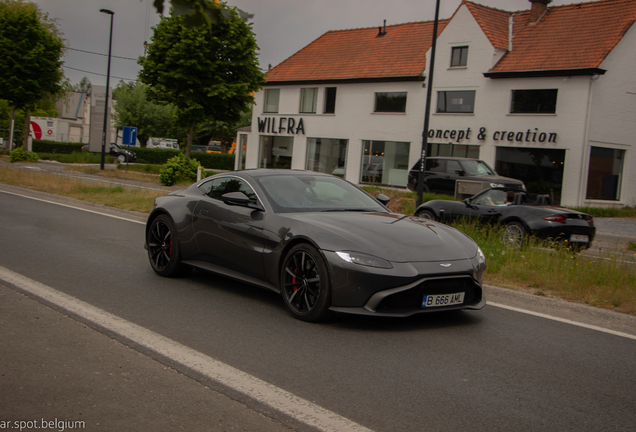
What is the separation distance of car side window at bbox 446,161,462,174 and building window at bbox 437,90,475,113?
7.58 metres

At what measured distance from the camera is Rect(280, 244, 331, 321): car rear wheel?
207 inches

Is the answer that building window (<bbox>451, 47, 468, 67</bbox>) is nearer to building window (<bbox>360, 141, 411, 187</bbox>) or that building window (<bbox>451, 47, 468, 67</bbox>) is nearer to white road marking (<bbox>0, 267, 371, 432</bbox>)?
building window (<bbox>360, 141, 411, 187</bbox>)

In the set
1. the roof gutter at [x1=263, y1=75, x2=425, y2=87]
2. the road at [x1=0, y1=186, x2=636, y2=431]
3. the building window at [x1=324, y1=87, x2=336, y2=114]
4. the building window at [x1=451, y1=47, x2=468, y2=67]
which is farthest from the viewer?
the building window at [x1=324, y1=87, x2=336, y2=114]

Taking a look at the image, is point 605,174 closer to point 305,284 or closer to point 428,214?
point 428,214

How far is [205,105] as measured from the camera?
2892 centimetres

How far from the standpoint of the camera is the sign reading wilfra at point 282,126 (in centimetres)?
3578

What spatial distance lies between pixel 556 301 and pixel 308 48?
111ft

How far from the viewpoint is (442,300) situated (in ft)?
17.3

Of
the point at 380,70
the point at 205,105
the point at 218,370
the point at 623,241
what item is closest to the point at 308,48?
the point at 380,70

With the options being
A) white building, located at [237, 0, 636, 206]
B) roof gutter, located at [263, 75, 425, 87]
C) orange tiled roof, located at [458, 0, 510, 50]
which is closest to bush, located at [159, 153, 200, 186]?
white building, located at [237, 0, 636, 206]

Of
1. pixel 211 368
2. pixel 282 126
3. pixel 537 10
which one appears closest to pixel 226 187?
pixel 211 368

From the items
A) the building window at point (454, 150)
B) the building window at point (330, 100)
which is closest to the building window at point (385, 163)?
the building window at point (454, 150)

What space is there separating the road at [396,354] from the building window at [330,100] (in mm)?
27739

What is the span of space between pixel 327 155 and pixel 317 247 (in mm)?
29660
